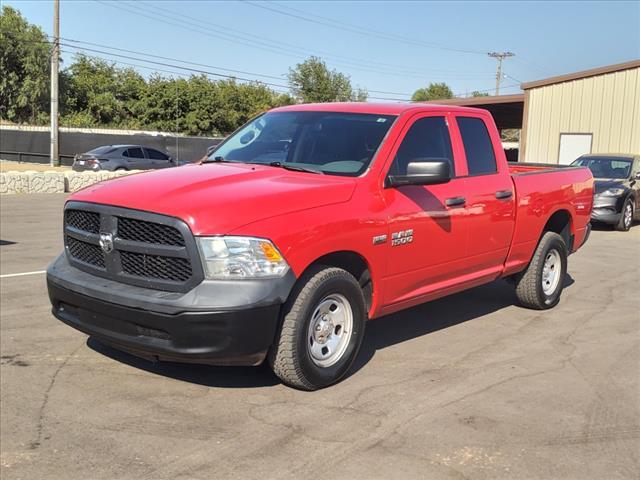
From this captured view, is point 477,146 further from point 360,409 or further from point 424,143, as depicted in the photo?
point 360,409

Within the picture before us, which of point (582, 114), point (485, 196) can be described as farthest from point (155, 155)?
point (485, 196)

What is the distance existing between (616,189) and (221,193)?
1263cm

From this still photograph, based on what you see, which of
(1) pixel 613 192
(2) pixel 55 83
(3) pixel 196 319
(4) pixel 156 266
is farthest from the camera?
(2) pixel 55 83

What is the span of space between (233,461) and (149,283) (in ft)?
4.08

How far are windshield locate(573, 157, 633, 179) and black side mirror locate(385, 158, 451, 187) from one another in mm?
11953

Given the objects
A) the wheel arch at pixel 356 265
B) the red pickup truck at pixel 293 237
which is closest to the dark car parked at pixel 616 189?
the red pickup truck at pixel 293 237

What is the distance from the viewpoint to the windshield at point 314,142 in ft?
17.0

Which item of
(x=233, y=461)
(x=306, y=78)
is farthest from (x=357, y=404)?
(x=306, y=78)

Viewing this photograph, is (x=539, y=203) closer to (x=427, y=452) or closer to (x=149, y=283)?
(x=427, y=452)

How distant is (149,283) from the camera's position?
13.8 ft

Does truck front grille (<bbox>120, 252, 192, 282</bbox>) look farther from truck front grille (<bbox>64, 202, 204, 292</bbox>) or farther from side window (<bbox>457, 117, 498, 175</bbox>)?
side window (<bbox>457, 117, 498, 175</bbox>)

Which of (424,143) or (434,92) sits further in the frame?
(434,92)

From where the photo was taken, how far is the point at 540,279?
7.01m

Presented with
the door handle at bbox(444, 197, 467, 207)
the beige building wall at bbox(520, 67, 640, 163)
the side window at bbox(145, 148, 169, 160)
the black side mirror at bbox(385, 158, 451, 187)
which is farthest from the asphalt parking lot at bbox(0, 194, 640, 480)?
the side window at bbox(145, 148, 169, 160)
